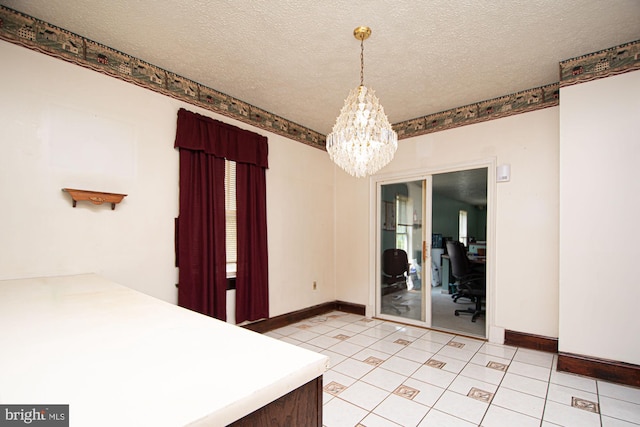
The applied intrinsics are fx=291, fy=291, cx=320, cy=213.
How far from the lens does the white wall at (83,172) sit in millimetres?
2076

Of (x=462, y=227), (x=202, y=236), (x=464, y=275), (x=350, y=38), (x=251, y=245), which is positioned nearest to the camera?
(x=350, y=38)

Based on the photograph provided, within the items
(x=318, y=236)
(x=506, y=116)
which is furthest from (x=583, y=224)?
(x=318, y=236)

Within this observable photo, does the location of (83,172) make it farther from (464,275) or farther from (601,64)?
(464,275)

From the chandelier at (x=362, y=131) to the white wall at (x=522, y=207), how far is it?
184 centimetres

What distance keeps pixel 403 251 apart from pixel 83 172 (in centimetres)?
397

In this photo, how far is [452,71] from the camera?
9.43 ft

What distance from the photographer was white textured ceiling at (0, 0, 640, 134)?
206cm

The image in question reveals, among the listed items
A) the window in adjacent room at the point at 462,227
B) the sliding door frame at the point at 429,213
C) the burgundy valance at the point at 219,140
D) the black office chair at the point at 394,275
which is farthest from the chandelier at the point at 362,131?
the window in adjacent room at the point at 462,227

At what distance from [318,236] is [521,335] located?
9.36ft

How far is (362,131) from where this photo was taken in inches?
89.1

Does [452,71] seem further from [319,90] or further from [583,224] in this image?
[583,224]

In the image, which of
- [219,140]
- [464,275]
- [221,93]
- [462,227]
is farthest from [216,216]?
[462,227]

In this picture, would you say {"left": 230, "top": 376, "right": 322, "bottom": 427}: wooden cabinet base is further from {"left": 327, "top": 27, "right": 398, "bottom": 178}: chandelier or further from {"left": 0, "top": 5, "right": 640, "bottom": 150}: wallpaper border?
{"left": 0, "top": 5, "right": 640, "bottom": 150}: wallpaper border

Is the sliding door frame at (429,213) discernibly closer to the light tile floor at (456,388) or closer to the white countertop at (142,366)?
the light tile floor at (456,388)
